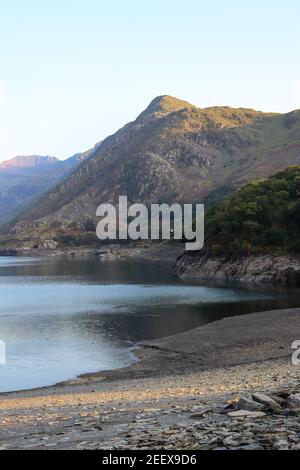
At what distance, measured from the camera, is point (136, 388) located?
106ft

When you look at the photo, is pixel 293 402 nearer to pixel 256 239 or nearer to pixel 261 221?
pixel 256 239

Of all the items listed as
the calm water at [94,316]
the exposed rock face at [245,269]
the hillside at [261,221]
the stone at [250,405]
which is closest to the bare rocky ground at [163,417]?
the stone at [250,405]

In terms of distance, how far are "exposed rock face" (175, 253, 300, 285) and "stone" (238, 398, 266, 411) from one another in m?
91.6

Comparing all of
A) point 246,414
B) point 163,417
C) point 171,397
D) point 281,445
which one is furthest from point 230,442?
point 171,397

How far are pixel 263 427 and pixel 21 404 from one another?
17.5 m

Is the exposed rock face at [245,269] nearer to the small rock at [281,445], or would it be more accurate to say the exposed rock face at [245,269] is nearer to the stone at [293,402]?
the stone at [293,402]

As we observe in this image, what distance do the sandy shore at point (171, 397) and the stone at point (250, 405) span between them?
0.71 meters

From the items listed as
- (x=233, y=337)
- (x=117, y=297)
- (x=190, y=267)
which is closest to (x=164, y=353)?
(x=233, y=337)

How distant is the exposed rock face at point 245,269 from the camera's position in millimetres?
110438

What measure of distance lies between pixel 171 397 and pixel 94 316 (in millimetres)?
44895

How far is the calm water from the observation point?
45.2 m

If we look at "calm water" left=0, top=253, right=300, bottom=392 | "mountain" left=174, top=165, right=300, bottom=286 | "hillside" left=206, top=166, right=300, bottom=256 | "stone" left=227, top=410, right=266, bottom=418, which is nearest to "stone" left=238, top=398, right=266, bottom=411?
"stone" left=227, top=410, right=266, bottom=418

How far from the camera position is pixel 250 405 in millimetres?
17516
